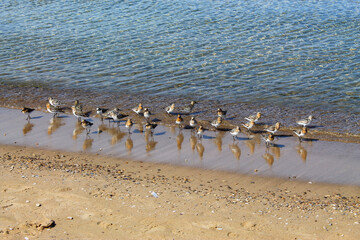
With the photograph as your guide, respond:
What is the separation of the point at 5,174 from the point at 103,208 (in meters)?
3.60

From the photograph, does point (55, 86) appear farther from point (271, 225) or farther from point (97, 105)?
point (271, 225)

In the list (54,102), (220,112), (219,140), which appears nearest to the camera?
(219,140)

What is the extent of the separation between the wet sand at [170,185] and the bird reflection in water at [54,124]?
0.21 feet

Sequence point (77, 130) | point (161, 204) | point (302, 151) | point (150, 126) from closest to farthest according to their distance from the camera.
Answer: point (161, 204) → point (302, 151) → point (150, 126) → point (77, 130)

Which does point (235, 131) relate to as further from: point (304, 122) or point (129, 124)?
point (129, 124)

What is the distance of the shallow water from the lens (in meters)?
15.1

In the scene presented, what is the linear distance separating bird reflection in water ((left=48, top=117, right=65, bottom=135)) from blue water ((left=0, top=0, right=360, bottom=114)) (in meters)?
4.01

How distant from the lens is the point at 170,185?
→ 13.7 meters

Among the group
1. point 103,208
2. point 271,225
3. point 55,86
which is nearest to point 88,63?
point 55,86

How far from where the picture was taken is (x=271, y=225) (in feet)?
37.8

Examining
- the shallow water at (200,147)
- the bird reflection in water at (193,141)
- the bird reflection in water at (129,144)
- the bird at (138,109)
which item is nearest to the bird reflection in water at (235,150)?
the shallow water at (200,147)

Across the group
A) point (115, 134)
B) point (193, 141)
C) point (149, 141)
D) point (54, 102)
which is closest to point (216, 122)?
point (193, 141)

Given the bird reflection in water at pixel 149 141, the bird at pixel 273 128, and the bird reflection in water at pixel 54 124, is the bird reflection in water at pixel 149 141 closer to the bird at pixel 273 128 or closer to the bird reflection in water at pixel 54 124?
the bird reflection in water at pixel 54 124

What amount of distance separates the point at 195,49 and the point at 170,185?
15.2 meters
